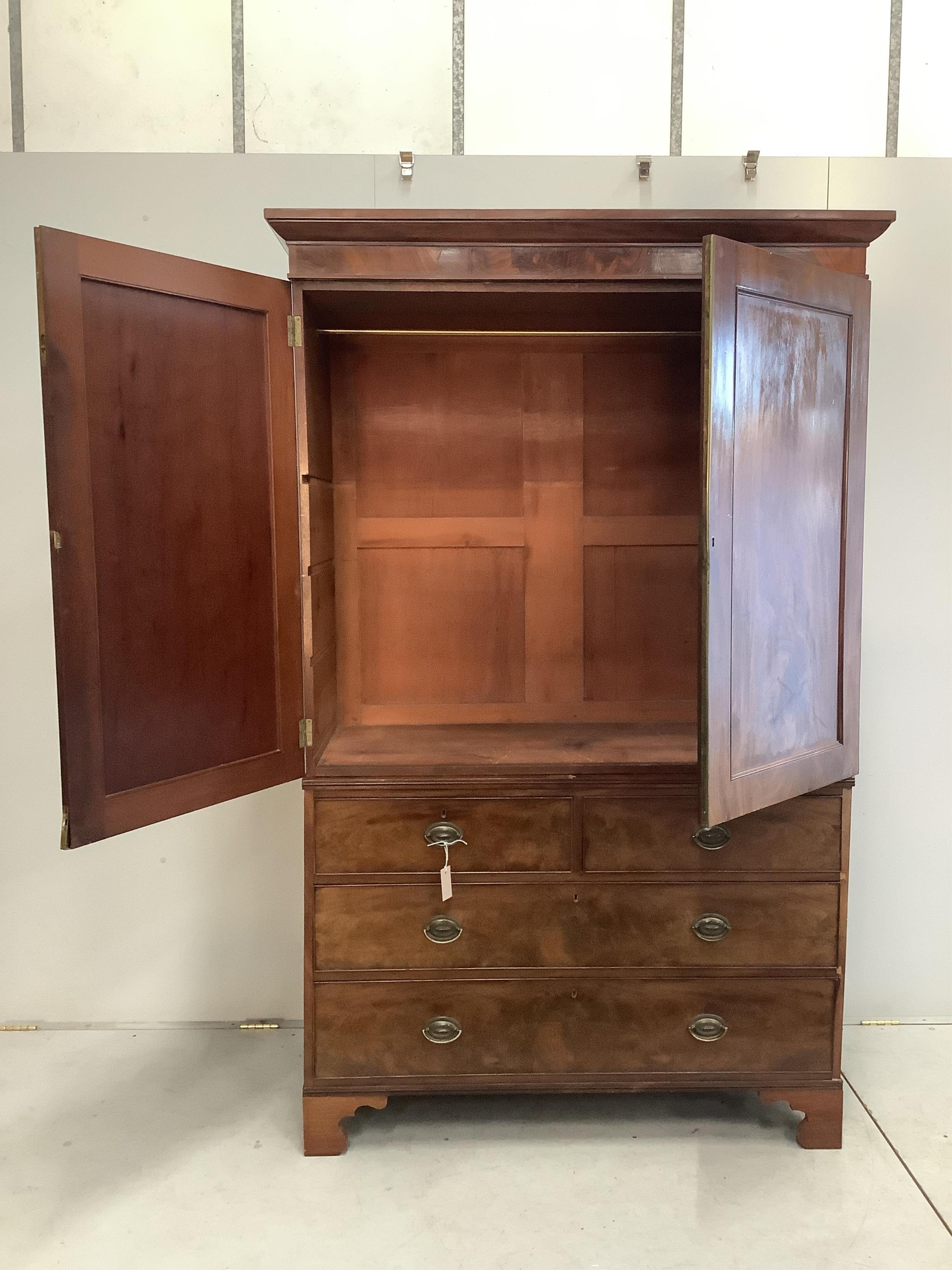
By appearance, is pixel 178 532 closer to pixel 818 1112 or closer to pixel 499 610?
pixel 499 610

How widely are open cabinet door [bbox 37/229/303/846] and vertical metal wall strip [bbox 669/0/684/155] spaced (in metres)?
1.24

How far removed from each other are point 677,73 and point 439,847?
213cm

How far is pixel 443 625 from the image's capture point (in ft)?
8.50

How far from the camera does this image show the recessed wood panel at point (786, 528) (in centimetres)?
177

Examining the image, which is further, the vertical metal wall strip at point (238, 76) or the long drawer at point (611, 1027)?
the vertical metal wall strip at point (238, 76)

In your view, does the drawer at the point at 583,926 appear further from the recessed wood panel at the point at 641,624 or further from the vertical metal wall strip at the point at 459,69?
the vertical metal wall strip at the point at 459,69

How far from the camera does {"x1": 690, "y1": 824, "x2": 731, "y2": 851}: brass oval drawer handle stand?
2.13m

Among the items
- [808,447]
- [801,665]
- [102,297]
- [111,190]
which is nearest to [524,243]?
[808,447]

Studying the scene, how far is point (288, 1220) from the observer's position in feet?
6.29

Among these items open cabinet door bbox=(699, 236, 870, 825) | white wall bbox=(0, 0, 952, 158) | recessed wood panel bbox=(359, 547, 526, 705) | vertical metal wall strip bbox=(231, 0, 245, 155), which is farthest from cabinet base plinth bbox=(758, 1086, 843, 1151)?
vertical metal wall strip bbox=(231, 0, 245, 155)

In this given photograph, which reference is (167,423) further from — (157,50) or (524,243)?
(157,50)

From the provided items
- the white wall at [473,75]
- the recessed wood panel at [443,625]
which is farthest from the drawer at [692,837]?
the white wall at [473,75]

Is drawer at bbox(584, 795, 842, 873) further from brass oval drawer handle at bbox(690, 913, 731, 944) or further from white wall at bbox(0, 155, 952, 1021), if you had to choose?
white wall at bbox(0, 155, 952, 1021)

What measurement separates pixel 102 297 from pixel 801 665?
1541mm
